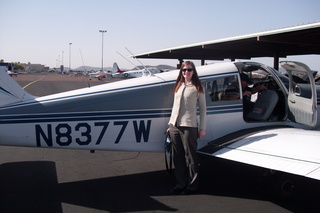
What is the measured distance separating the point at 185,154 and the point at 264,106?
1.98 meters

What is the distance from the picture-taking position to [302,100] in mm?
5391

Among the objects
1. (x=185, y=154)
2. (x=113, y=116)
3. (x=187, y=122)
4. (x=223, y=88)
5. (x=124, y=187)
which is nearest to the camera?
(x=187, y=122)

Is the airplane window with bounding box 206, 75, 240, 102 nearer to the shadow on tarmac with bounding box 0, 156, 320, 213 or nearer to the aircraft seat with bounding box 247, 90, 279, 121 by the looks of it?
the aircraft seat with bounding box 247, 90, 279, 121

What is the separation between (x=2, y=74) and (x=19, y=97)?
0.39 metres

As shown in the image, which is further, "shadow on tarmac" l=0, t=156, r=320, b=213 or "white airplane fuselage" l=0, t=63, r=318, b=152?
"white airplane fuselage" l=0, t=63, r=318, b=152

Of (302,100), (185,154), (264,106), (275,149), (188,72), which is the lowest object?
(185,154)

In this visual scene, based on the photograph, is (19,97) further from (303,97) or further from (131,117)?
(303,97)

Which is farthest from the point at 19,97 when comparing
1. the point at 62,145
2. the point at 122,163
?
the point at 122,163

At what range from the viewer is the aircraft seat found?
5380 millimetres

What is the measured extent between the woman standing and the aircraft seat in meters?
1.67

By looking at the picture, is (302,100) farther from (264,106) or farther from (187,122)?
(187,122)

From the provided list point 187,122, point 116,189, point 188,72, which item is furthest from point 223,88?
point 116,189

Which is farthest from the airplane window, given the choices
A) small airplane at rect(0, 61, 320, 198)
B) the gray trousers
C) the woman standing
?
the gray trousers

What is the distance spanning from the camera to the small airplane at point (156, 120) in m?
4.13
